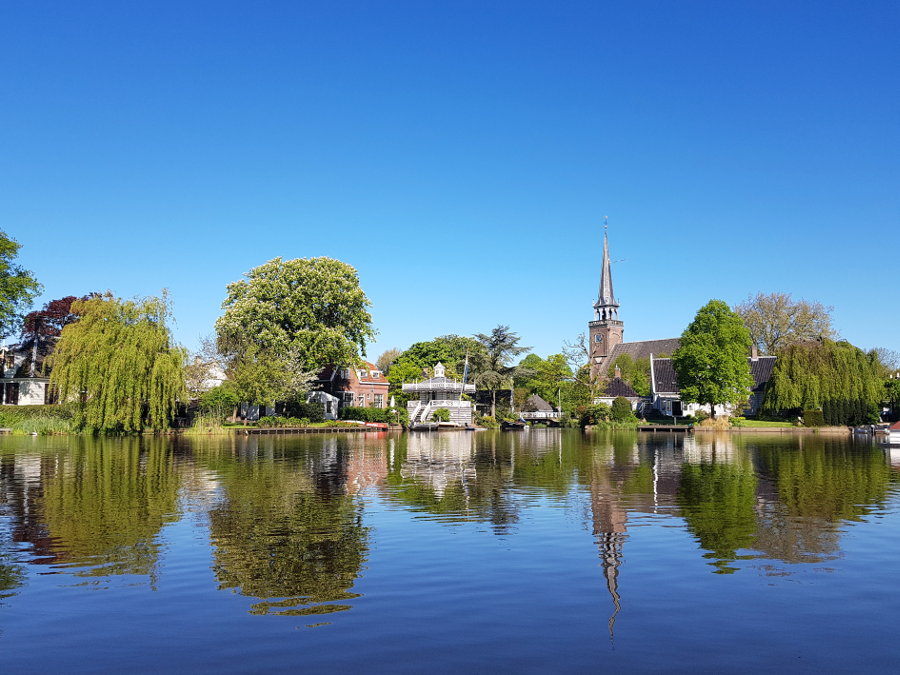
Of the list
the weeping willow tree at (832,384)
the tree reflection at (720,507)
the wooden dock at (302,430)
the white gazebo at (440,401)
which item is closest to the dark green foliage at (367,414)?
the white gazebo at (440,401)

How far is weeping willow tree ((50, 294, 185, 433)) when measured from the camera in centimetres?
4947

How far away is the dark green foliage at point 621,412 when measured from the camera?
77000 millimetres

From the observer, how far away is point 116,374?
161ft

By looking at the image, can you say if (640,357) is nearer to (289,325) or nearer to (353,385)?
(353,385)

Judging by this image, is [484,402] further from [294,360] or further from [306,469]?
[306,469]

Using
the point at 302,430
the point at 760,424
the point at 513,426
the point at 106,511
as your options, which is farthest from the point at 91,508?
the point at 760,424


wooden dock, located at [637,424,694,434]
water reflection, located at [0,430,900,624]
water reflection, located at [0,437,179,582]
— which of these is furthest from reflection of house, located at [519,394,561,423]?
water reflection, located at [0,437,179,582]

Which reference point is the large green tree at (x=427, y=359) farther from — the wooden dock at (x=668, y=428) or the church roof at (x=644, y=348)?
the church roof at (x=644, y=348)

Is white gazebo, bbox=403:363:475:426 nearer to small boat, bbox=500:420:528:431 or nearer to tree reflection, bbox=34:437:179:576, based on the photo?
small boat, bbox=500:420:528:431

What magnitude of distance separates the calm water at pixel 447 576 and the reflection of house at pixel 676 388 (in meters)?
66.6

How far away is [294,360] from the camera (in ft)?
202

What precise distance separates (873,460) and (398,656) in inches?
1295

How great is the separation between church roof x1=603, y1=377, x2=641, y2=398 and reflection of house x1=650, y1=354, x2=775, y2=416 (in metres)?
2.62

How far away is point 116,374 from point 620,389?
6651 cm
